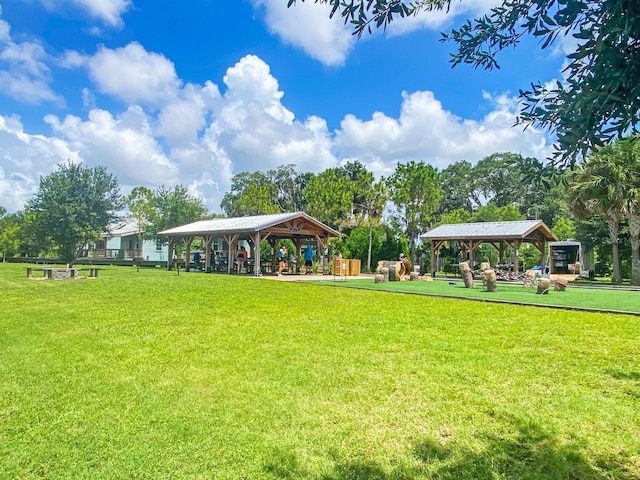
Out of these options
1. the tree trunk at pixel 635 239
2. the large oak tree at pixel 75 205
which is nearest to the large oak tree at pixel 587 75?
the tree trunk at pixel 635 239

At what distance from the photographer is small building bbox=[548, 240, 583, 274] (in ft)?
82.2

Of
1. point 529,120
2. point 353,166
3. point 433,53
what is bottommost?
point 529,120

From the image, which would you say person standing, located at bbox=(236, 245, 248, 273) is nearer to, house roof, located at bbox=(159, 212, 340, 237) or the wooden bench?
house roof, located at bbox=(159, 212, 340, 237)

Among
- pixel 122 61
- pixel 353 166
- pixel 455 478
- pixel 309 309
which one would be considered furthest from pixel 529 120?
pixel 353 166

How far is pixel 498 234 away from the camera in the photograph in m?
21.3

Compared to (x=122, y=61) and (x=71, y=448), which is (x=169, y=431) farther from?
(x=122, y=61)

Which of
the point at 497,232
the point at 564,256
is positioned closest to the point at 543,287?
the point at 497,232

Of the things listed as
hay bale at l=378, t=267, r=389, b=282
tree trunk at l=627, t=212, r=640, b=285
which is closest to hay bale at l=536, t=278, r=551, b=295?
hay bale at l=378, t=267, r=389, b=282

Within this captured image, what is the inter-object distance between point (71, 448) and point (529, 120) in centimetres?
326

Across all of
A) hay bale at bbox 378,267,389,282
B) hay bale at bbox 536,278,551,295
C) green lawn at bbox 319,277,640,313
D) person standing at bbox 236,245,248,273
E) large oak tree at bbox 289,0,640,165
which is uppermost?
large oak tree at bbox 289,0,640,165

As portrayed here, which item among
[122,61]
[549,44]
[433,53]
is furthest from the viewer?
[122,61]

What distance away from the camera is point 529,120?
1856 millimetres

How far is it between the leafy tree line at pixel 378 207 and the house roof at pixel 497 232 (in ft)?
6.04

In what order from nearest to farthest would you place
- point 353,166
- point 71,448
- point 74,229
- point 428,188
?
point 71,448, point 74,229, point 428,188, point 353,166
